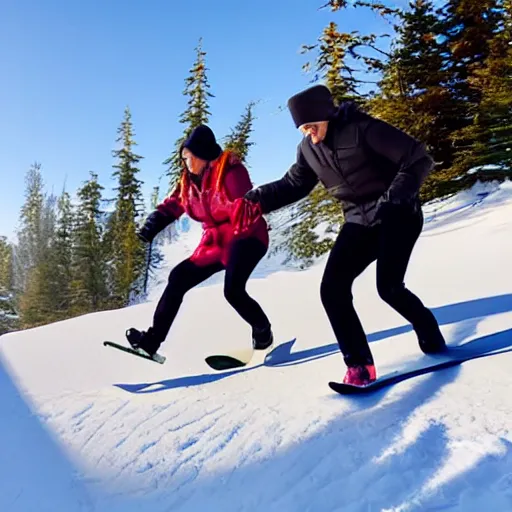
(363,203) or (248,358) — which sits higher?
(363,203)

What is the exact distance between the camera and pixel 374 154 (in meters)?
2.84

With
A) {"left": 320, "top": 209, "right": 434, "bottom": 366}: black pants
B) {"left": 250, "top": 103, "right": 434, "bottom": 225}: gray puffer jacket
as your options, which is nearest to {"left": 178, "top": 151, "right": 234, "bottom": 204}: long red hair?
{"left": 250, "top": 103, "right": 434, "bottom": 225}: gray puffer jacket

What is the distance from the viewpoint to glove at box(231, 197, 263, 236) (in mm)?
3572

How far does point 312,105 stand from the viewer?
2.84 m

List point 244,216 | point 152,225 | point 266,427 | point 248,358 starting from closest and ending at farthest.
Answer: point 266,427 → point 244,216 → point 248,358 → point 152,225

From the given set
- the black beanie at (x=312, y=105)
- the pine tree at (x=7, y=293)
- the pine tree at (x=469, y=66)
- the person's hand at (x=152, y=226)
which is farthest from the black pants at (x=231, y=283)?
the pine tree at (x=7, y=293)

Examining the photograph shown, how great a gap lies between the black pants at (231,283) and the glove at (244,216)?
0.32 feet

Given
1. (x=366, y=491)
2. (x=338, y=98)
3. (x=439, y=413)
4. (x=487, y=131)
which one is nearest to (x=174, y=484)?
(x=366, y=491)

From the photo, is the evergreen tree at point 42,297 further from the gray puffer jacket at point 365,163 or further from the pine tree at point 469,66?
the gray puffer jacket at point 365,163

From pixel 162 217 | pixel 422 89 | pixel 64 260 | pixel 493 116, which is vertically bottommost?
pixel 162 217

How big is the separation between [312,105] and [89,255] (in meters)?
24.7

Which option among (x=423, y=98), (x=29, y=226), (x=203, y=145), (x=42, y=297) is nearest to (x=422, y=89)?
(x=423, y=98)

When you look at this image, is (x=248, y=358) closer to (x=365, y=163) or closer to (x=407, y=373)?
(x=407, y=373)

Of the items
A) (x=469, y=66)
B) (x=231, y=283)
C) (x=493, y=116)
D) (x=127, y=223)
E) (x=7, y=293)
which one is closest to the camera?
(x=231, y=283)
